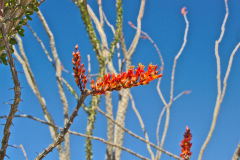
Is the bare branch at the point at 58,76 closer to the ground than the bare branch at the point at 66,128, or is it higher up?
higher up

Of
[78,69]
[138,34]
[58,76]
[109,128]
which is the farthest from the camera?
[138,34]

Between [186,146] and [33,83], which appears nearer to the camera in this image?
[186,146]

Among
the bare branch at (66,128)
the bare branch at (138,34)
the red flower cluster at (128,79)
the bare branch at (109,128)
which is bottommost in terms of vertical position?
the bare branch at (66,128)

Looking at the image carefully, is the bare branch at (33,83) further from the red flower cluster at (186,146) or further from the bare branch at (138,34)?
the red flower cluster at (186,146)

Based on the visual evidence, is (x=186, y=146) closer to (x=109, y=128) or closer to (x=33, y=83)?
(x=109, y=128)

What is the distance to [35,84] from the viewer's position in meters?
4.01

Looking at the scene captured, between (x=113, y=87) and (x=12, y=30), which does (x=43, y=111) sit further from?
(x=113, y=87)

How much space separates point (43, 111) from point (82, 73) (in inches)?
121

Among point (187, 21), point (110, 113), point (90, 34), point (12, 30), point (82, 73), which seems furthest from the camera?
point (187, 21)

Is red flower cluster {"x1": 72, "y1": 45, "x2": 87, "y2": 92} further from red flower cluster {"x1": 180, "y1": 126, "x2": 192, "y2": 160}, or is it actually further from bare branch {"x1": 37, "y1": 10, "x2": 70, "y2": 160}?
bare branch {"x1": 37, "y1": 10, "x2": 70, "y2": 160}

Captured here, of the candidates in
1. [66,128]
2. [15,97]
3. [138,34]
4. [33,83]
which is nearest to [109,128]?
[33,83]

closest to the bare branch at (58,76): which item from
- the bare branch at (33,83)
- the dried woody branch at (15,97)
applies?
the bare branch at (33,83)

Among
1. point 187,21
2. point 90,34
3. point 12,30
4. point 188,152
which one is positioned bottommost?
point 188,152

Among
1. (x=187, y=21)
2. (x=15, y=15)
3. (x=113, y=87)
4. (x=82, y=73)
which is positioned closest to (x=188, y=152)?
(x=113, y=87)
